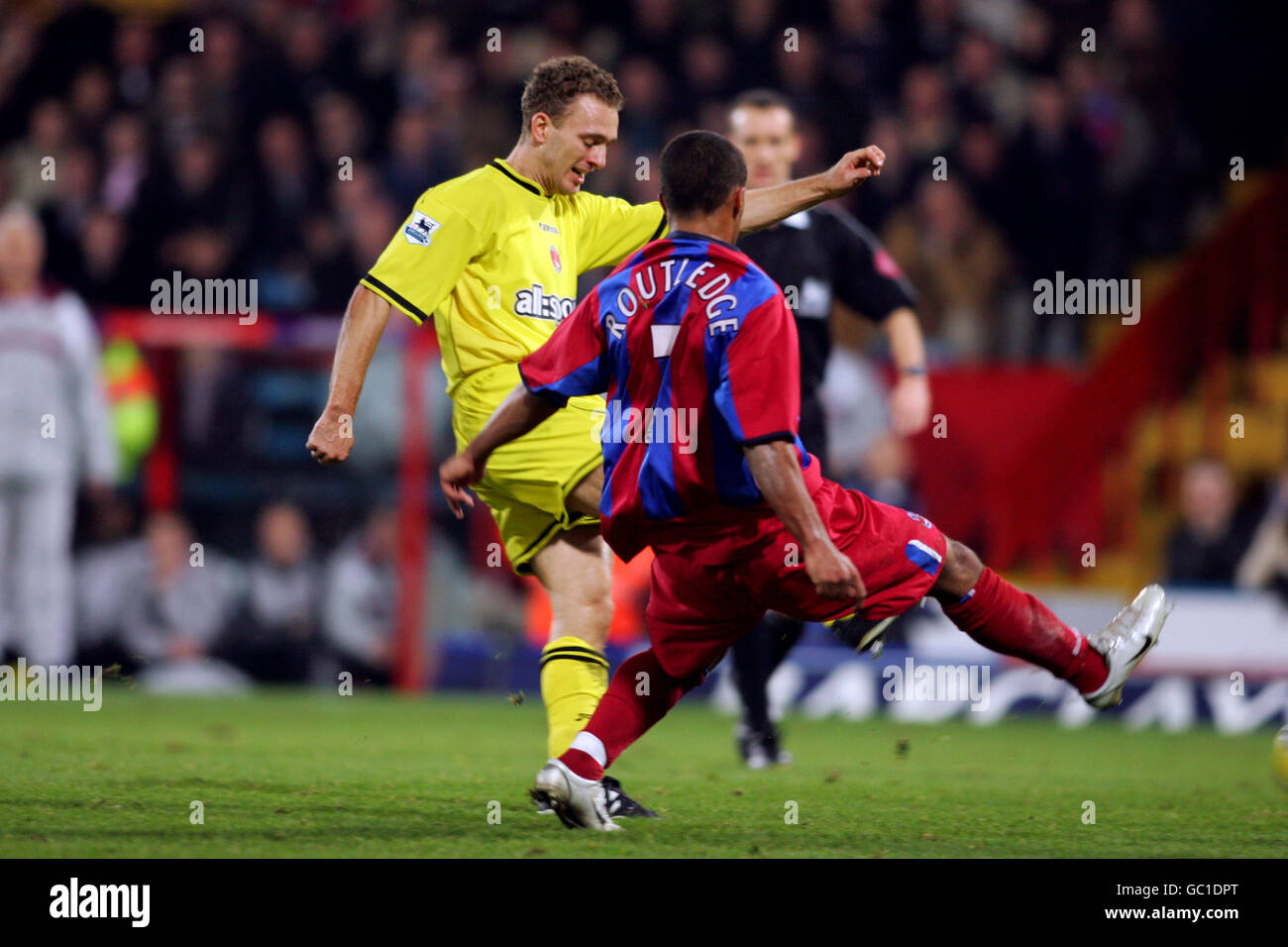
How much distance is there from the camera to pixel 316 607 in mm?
10742

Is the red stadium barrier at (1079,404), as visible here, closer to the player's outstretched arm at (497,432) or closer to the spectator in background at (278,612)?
the spectator in background at (278,612)

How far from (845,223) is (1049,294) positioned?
5.12 metres

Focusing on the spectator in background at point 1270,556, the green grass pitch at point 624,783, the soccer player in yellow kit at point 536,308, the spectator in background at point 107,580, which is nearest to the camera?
the green grass pitch at point 624,783

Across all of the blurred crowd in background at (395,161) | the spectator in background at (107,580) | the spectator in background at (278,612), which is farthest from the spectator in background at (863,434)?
the spectator in background at (107,580)

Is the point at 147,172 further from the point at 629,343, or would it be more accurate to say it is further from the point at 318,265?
the point at 629,343

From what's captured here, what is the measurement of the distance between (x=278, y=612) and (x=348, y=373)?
597 centimetres

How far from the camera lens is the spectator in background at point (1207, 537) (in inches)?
385

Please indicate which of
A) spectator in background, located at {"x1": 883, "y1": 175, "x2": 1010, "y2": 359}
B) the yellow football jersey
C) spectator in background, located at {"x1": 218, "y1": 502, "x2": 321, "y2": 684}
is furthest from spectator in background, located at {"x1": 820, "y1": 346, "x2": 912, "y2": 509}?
the yellow football jersey

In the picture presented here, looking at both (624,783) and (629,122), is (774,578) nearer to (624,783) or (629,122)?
(624,783)

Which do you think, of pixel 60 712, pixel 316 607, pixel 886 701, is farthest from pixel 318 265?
pixel 886 701

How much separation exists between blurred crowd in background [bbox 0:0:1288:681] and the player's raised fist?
5.64 m

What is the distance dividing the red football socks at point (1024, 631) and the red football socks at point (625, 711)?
2.58ft

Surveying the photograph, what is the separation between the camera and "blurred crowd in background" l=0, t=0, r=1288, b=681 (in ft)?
35.3

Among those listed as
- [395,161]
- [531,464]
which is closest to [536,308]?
[531,464]
